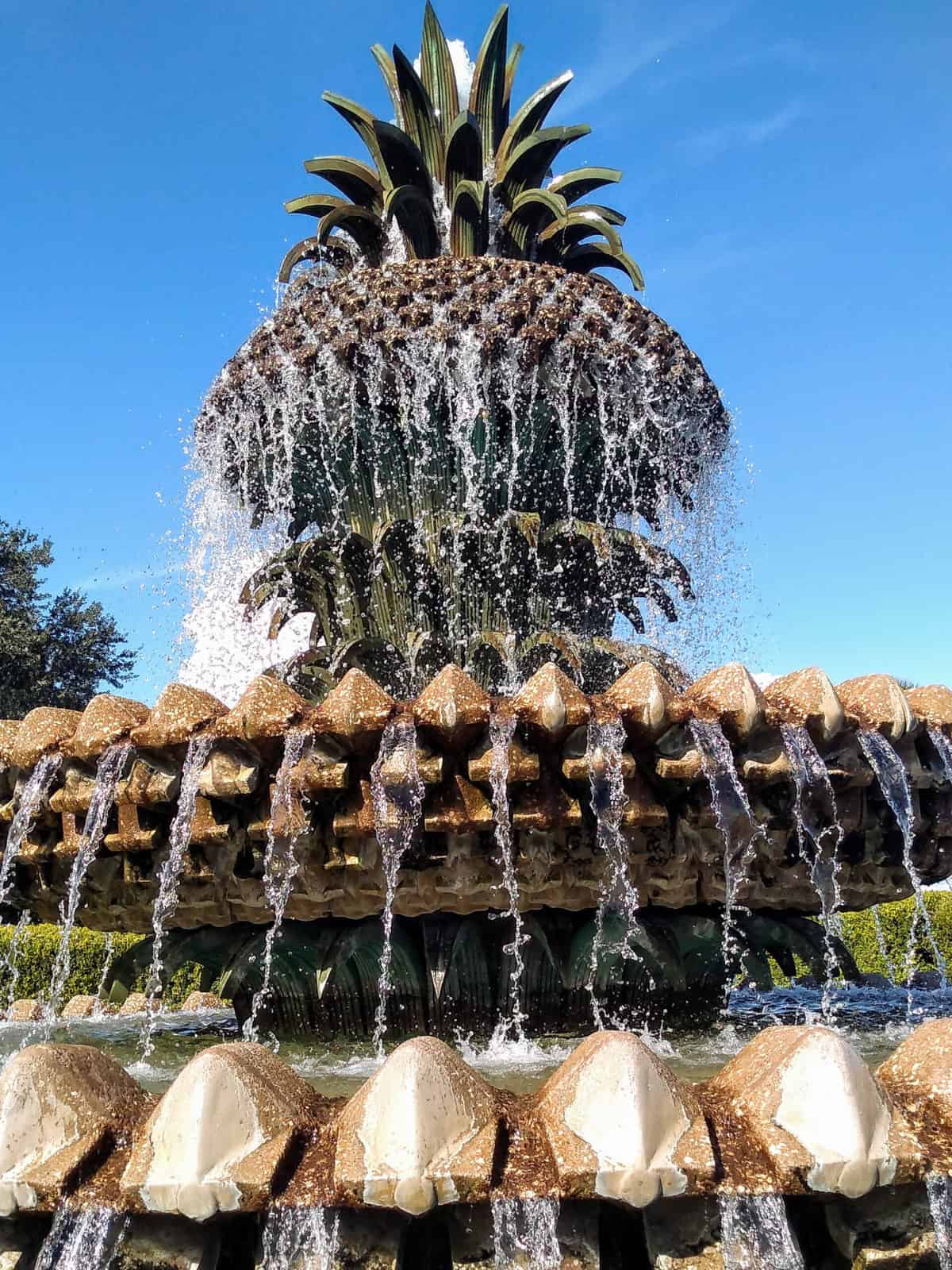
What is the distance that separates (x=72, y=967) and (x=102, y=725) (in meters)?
9.46

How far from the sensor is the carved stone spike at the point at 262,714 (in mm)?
3225

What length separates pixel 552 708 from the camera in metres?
3.13

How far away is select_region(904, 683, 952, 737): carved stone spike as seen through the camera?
12.2 ft

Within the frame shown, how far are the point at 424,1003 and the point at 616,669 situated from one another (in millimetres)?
2205

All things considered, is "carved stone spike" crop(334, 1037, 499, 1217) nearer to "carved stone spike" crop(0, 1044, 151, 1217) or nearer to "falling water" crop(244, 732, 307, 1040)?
"carved stone spike" crop(0, 1044, 151, 1217)

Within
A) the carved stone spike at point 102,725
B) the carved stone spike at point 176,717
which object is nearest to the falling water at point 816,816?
the carved stone spike at point 176,717

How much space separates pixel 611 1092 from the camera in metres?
1.99

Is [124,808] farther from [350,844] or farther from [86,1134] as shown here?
[86,1134]

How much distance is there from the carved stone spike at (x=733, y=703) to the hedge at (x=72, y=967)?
898 cm

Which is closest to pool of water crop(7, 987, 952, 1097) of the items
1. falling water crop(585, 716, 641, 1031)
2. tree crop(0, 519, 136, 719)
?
falling water crop(585, 716, 641, 1031)

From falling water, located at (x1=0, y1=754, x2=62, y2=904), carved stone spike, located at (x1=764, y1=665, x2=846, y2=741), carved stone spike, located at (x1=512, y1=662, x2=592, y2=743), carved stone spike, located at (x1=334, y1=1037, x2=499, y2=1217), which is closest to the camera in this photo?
carved stone spike, located at (x1=334, y1=1037, x2=499, y2=1217)

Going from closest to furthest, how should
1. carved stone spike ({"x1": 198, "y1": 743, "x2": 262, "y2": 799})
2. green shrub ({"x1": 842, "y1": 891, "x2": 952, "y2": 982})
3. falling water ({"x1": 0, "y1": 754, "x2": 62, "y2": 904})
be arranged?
carved stone spike ({"x1": 198, "y1": 743, "x2": 262, "y2": 799})
falling water ({"x1": 0, "y1": 754, "x2": 62, "y2": 904})
green shrub ({"x1": 842, "y1": 891, "x2": 952, "y2": 982})

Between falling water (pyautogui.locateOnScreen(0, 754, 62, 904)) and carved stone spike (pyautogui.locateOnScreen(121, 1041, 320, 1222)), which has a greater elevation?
falling water (pyautogui.locateOnScreen(0, 754, 62, 904))

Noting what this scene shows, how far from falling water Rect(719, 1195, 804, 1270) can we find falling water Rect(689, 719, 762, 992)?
1521 mm
